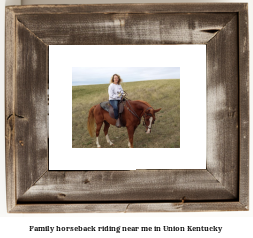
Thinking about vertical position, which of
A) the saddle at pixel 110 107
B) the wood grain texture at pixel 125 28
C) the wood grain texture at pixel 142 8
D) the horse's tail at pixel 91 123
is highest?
the wood grain texture at pixel 142 8

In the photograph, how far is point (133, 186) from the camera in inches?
34.4

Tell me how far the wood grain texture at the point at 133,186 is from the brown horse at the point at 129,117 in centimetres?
14

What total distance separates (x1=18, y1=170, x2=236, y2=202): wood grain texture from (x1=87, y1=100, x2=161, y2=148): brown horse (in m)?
0.14

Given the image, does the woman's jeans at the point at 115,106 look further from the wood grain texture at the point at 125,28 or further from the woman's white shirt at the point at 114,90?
the wood grain texture at the point at 125,28

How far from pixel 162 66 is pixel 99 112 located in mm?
327

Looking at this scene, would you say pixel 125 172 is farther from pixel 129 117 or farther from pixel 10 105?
pixel 10 105

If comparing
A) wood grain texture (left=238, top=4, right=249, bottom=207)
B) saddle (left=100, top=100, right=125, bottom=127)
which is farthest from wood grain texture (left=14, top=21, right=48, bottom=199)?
wood grain texture (left=238, top=4, right=249, bottom=207)

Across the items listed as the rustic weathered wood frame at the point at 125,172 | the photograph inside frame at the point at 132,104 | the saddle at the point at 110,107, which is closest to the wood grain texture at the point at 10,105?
the rustic weathered wood frame at the point at 125,172

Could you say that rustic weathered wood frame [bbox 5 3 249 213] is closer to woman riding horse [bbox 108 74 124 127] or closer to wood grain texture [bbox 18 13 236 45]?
wood grain texture [bbox 18 13 236 45]

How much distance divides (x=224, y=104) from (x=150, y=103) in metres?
0.30

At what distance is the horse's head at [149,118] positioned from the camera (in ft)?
2.92

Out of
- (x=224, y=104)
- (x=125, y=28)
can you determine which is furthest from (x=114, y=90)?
(x=224, y=104)

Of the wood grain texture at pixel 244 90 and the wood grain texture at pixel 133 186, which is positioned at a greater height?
the wood grain texture at pixel 244 90
